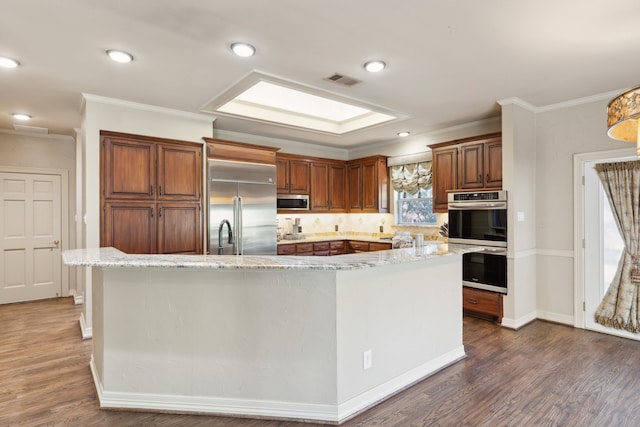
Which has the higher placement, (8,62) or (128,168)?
(8,62)

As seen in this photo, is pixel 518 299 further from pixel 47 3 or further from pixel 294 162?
pixel 47 3

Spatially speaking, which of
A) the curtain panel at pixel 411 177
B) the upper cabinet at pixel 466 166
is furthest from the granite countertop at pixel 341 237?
the upper cabinet at pixel 466 166

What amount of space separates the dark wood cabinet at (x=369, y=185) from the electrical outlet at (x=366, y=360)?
386cm

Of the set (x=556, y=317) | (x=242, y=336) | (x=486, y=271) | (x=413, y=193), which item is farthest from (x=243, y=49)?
(x=556, y=317)

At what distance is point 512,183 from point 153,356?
3942 millimetres

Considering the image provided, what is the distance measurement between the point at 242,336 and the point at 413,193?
430 centimetres

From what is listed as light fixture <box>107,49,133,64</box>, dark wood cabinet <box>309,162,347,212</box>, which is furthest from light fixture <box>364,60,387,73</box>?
dark wood cabinet <box>309,162,347,212</box>

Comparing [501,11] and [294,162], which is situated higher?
[501,11]

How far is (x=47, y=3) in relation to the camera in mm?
2115

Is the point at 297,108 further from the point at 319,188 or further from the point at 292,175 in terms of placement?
the point at 319,188

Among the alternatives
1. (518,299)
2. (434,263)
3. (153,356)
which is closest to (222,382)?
(153,356)

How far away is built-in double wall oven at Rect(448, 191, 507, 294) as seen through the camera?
161 inches

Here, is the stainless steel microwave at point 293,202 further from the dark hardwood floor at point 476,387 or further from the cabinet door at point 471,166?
the dark hardwood floor at point 476,387

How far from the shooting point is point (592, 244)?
4.02 meters
